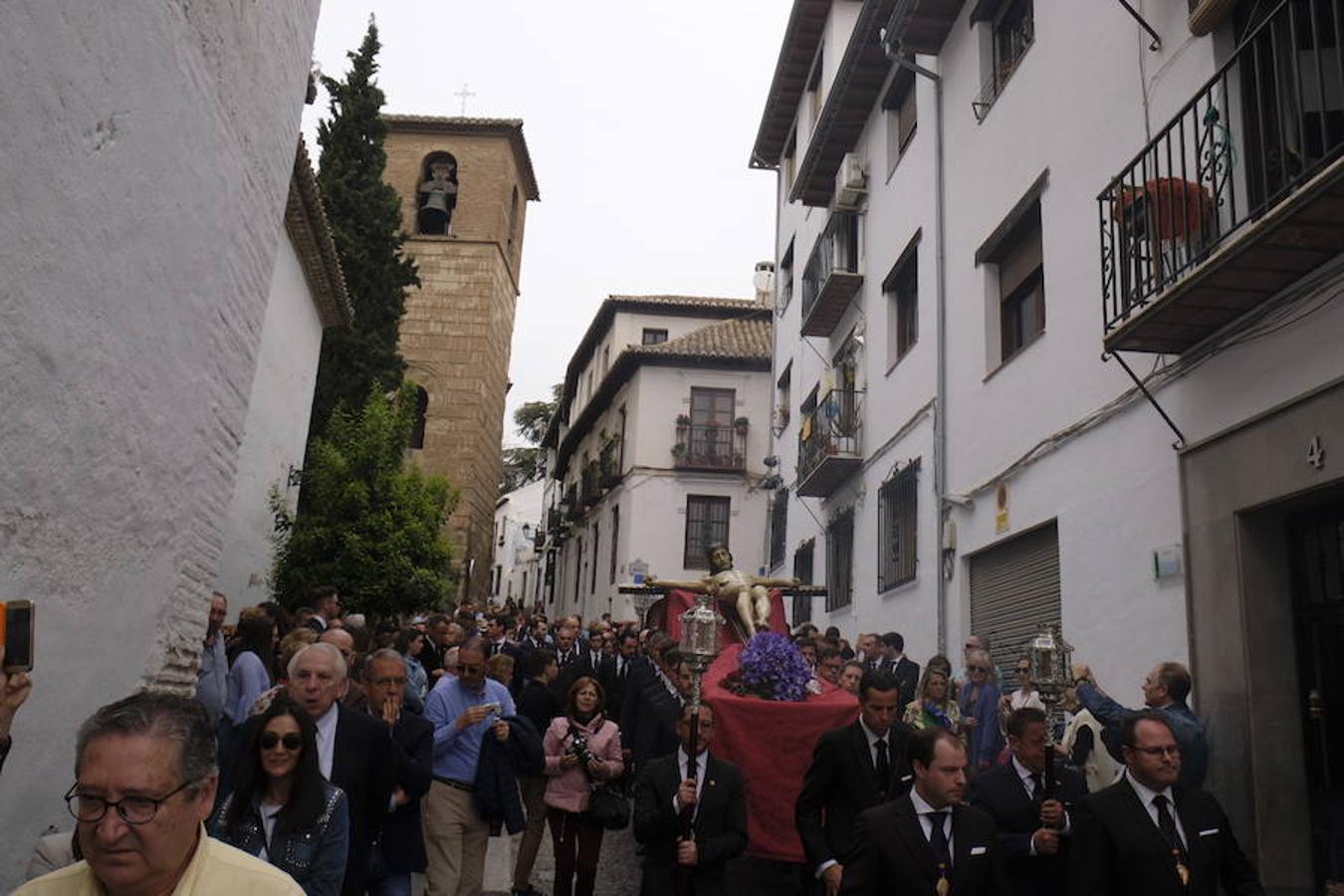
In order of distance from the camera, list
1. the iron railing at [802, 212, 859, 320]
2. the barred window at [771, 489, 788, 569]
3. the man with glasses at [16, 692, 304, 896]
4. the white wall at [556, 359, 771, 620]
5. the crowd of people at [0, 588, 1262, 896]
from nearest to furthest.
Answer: the man with glasses at [16, 692, 304, 896], the crowd of people at [0, 588, 1262, 896], the iron railing at [802, 212, 859, 320], the barred window at [771, 489, 788, 569], the white wall at [556, 359, 771, 620]

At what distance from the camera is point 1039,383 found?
9.83m

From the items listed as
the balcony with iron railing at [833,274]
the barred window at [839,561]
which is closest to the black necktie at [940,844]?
the barred window at [839,561]

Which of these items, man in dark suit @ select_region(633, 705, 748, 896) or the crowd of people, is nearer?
the crowd of people

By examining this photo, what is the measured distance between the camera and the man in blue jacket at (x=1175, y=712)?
596 centimetres

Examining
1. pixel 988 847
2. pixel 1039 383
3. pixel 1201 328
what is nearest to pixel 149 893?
pixel 988 847

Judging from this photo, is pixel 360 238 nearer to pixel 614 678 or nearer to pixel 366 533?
pixel 366 533

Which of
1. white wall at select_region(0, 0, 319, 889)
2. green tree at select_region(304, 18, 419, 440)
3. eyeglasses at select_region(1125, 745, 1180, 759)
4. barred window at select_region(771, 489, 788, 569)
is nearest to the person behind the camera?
eyeglasses at select_region(1125, 745, 1180, 759)

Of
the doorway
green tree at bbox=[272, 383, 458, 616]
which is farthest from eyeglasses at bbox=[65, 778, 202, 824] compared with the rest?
green tree at bbox=[272, 383, 458, 616]

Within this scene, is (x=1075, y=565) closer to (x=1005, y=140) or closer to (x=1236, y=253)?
(x=1236, y=253)

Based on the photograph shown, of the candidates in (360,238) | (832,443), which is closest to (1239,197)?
(832,443)

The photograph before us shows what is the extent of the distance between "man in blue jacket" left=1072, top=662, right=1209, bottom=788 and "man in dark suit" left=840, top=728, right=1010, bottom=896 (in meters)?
1.89

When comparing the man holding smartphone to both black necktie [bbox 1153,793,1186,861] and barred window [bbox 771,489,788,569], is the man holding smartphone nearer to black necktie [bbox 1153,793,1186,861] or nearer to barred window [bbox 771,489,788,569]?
black necktie [bbox 1153,793,1186,861]

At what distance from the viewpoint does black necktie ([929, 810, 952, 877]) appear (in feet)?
13.8

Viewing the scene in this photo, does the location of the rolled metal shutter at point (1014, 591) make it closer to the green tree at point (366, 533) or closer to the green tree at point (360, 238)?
the green tree at point (366, 533)
